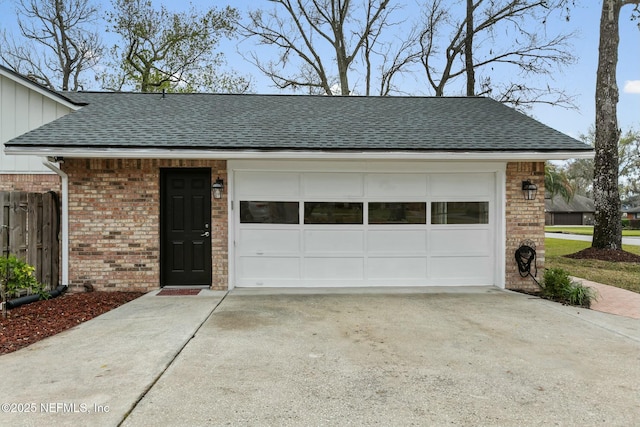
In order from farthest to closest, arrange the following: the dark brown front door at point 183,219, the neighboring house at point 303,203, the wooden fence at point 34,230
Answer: the dark brown front door at point 183,219 < the neighboring house at point 303,203 < the wooden fence at point 34,230

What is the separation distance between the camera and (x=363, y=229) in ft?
23.0

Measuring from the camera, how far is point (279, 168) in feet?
22.4

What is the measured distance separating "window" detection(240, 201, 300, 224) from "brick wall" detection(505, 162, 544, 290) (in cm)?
380

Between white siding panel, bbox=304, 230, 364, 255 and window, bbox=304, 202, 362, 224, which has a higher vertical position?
window, bbox=304, 202, 362, 224

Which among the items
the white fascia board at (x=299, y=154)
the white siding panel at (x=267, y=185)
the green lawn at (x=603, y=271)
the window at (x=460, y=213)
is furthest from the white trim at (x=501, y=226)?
the white siding panel at (x=267, y=185)

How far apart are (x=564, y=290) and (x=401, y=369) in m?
4.06

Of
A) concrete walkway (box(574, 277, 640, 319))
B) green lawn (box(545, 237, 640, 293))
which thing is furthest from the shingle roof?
green lawn (box(545, 237, 640, 293))

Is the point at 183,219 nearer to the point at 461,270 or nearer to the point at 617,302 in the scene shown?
the point at 461,270

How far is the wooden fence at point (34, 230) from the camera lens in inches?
219

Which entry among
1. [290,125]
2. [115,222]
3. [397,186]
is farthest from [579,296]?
[115,222]

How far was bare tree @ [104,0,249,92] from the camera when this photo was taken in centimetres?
1836

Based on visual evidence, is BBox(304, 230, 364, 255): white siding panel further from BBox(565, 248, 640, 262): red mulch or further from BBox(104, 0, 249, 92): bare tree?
BBox(104, 0, 249, 92): bare tree

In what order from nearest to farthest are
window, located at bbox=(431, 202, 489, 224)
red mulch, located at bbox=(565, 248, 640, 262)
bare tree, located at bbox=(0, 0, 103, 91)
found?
1. window, located at bbox=(431, 202, 489, 224)
2. red mulch, located at bbox=(565, 248, 640, 262)
3. bare tree, located at bbox=(0, 0, 103, 91)

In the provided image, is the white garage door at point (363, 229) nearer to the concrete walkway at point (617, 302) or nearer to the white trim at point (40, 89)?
the concrete walkway at point (617, 302)
